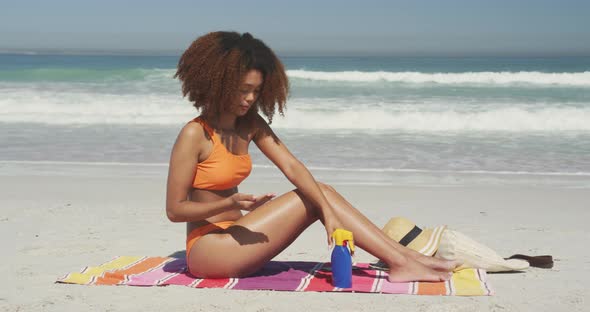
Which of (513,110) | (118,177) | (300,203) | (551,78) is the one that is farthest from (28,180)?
(551,78)

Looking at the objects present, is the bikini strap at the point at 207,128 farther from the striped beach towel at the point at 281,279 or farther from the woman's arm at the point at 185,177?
the striped beach towel at the point at 281,279

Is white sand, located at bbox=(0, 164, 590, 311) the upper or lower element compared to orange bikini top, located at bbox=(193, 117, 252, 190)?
lower

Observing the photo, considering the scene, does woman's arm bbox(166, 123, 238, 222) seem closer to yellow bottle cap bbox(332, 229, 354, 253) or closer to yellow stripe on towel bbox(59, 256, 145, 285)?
yellow bottle cap bbox(332, 229, 354, 253)

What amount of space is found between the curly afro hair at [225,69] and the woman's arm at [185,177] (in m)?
0.18

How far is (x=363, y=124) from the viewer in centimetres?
1619

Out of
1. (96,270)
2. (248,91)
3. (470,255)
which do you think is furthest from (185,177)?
(470,255)

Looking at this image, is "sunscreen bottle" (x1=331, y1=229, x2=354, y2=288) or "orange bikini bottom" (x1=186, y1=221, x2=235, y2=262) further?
"orange bikini bottom" (x1=186, y1=221, x2=235, y2=262)

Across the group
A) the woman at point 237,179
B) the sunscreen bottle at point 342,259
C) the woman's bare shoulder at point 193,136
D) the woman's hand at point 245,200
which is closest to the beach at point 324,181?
the sunscreen bottle at point 342,259

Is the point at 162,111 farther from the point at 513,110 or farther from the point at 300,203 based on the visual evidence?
the point at 300,203

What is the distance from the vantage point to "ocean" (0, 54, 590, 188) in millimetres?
9891

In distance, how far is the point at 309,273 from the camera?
482 centimetres

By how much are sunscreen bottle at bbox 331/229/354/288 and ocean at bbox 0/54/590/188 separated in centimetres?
412

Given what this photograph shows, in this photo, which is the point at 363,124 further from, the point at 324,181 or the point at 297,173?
the point at 297,173

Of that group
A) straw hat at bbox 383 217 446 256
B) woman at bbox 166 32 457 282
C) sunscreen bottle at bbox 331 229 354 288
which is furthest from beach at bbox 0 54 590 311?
straw hat at bbox 383 217 446 256
